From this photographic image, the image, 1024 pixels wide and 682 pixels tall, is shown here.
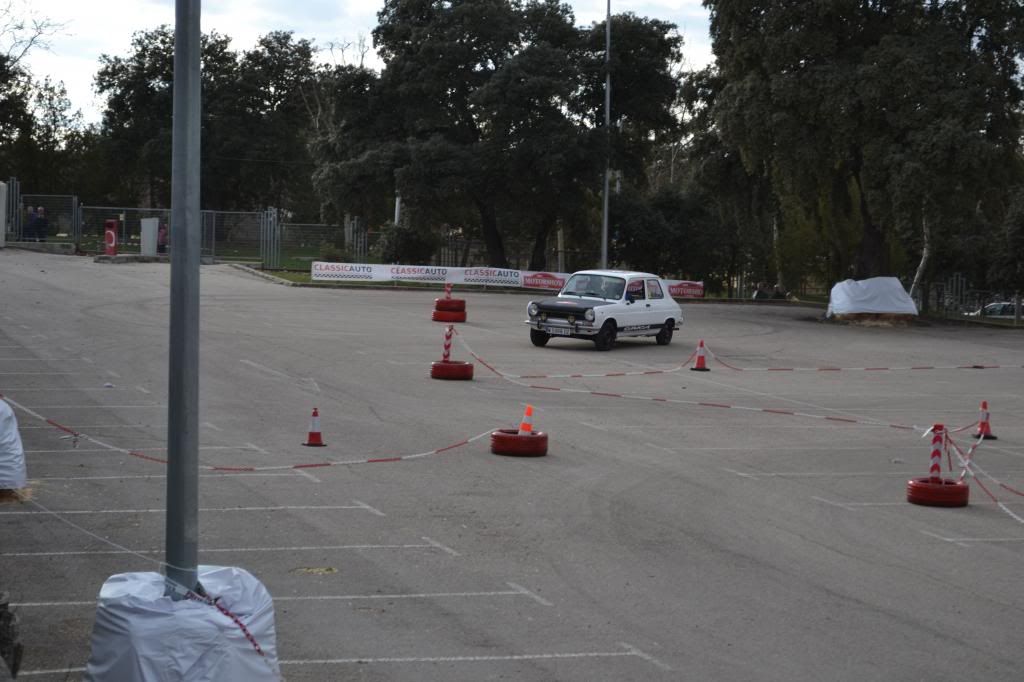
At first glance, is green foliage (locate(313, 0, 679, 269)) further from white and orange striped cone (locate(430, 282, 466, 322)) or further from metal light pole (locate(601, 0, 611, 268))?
white and orange striped cone (locate(430, 282, 466, 322))

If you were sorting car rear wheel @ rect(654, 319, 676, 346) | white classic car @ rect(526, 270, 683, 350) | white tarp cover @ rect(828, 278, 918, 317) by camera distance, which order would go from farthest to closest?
white tarp cover @ rect(828, 278, 918, 317)
car rear wheel @ rect(654, 319, 676, 346)
white classic car @ rect(526, 270, 683, 350)

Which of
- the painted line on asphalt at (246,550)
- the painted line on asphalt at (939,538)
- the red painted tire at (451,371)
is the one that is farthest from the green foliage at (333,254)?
the painted line on asphalt at (246,550)

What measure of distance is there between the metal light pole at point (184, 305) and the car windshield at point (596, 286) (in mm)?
25480

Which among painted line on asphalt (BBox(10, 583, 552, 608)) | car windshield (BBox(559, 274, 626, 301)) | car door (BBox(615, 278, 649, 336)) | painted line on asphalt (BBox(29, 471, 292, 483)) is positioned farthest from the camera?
Result: car windshield (BBox(559, 274, 626, 301))

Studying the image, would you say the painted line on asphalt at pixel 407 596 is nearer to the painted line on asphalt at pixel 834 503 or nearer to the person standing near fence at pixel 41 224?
the painted line on asphalt at pixel 834 503

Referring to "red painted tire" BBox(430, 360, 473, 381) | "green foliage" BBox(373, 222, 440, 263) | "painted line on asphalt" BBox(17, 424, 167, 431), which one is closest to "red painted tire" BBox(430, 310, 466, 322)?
"red painted tire" BBox(430, 360, 473, 381)

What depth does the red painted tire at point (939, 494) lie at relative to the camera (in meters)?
13.7

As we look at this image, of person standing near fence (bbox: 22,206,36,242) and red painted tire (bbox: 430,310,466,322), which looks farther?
person standing near fence (bbox: 22,206,36,242)

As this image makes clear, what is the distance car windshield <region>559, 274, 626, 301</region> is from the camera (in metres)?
31.5

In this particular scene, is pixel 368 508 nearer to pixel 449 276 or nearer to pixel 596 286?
pixel 596 286

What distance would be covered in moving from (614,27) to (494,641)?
52232 millimetres

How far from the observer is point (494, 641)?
841 cm

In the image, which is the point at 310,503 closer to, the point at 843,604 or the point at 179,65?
the point at 843,604

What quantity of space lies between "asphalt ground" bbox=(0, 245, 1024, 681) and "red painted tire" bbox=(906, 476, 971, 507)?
12cm
